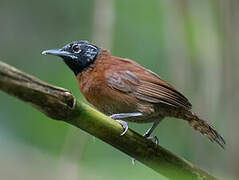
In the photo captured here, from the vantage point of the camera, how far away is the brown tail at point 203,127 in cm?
374

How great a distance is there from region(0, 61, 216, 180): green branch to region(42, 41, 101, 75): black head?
5.48 feet

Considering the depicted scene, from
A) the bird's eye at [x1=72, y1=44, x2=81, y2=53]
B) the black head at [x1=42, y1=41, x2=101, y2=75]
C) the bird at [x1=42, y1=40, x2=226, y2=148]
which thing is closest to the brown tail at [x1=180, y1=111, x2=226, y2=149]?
the bird at [x1=42, y1=40, x2=226, y2=148]

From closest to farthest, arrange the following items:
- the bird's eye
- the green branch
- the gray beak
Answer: the green branch
the gray beak
the bird's eye

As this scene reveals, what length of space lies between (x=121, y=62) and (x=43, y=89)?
2.17 metres

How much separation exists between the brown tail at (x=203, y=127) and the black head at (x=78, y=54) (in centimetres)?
101

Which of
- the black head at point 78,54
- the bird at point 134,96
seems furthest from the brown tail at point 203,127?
the black head at point 78,54

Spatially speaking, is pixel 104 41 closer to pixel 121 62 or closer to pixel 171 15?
pixel 121 62

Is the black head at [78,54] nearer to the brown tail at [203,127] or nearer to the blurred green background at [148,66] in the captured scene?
the blurred green background at [148,66]

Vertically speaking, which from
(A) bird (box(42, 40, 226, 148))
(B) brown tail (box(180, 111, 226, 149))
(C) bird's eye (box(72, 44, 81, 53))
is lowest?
(B) brown tail (box(180, 111, 226, 149))

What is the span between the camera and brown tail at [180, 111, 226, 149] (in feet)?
12.3

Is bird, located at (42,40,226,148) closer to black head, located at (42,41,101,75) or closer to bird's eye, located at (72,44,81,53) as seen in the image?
black head, located at (42,41,101,75)

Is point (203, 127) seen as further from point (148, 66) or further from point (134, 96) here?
point (148, 66)

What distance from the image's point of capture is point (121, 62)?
4.06 m

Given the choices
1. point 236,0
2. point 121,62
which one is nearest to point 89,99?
point 121,62
